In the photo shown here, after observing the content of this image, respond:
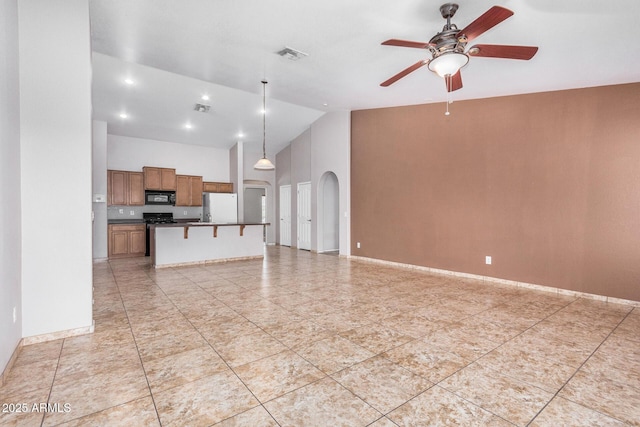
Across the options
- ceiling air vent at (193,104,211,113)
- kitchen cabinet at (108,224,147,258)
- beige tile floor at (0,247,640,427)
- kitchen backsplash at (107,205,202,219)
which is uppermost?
ceiling air vent at (193,104,211,113)

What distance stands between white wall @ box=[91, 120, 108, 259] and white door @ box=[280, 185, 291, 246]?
15.5 feet

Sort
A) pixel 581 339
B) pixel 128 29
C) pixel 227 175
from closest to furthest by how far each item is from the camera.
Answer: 1. pixel 581 339
2. pixel 128 29
3. pixel 227 175

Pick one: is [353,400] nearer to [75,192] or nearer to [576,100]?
[75,192]

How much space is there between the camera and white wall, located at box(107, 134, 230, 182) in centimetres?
784

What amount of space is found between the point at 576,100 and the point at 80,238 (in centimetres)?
625

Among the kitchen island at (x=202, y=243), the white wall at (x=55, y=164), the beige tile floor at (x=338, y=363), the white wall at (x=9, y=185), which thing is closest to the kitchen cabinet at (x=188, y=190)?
the kitchen island at (x=202, y=243)

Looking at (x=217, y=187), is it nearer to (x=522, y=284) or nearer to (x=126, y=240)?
(x=126, y=240)

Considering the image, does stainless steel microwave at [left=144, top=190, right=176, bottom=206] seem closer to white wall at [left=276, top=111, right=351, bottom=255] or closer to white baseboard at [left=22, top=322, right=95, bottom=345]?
white wall at [left=276, top=111, right=351, bottom=255]

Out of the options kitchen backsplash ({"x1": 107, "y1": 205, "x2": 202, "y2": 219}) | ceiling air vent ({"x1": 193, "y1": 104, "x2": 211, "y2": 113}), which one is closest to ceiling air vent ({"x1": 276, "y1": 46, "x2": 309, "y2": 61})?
ceiling air vent ({"x1": 193, "y1": 104, "x2": 211, "y2": 113})

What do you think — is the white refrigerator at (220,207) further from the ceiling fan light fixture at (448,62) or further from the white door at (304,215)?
the ceiling fan light fixture at (448,62)

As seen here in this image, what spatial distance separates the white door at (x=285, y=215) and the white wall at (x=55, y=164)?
685cm

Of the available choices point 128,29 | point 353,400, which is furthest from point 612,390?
point 128,29

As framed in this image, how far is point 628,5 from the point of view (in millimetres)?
2453

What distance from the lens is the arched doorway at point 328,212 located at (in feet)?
26.9
